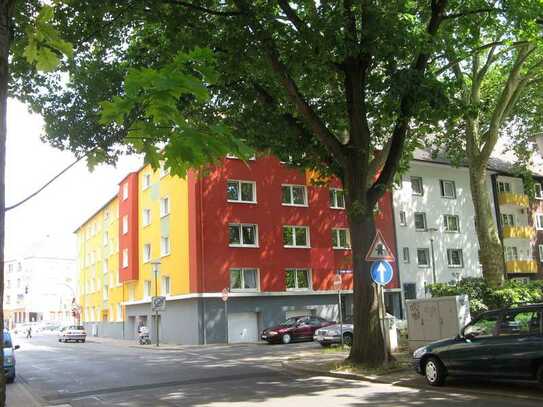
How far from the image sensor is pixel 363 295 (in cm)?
1487

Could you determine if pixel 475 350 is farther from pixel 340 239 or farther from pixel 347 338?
pixel 340 239

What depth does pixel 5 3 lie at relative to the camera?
3.02 meters

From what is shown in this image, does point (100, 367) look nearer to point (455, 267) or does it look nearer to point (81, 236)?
point (455, 267)

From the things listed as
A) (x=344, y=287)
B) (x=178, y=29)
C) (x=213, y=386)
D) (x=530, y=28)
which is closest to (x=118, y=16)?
(x=178, y=29)

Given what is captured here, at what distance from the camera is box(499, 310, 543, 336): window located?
1012cm

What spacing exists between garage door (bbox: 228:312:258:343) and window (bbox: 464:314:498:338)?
79.4 feet

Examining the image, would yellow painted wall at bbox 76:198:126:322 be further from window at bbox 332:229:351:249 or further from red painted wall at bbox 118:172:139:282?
window at bbox 332:229:351:249

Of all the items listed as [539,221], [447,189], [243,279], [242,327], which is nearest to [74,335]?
[242,327]

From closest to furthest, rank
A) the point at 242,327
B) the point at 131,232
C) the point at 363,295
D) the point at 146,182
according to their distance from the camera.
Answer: the point at 363,295 → the point at 242,327 → the point at 146,182 → the point at 131,232

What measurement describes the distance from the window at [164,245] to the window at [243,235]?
18.1ft

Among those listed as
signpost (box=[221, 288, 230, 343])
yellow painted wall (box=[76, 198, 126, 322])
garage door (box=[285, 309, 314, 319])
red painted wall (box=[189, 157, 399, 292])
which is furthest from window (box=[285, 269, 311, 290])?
yellow painted wall (box=[76, 198, 126, 322])

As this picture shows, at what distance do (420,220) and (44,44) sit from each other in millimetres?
41935

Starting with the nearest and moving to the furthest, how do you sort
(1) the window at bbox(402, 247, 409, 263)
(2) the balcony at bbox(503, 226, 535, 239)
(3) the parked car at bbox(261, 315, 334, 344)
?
(3) the parked car at bbox(261, 315, 334, 344) → (1) the window at bbox(402, 247, 409, 263) → (2) the balcony at bbox(503, 226, 535, 239)

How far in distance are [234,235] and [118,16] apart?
22.7m
